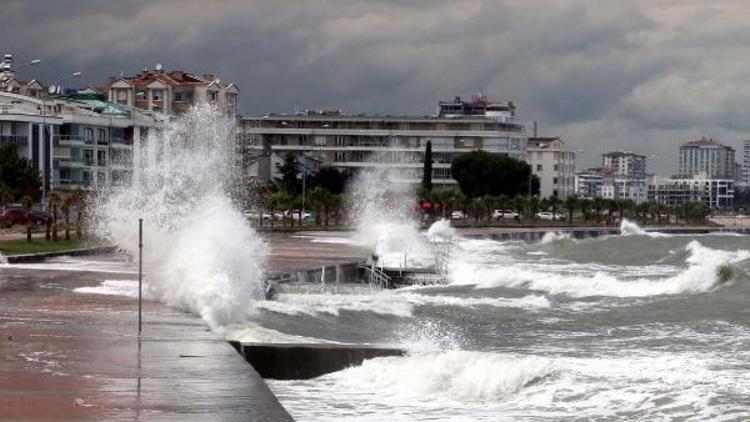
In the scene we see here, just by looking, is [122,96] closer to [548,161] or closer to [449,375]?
[548,161]

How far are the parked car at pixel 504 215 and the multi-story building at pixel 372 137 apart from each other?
2511 cm

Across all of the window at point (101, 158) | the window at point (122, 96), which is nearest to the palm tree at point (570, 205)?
the window at point (122, 96)

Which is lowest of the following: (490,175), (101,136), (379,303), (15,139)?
(379,303)

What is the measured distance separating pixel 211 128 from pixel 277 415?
49.9 m

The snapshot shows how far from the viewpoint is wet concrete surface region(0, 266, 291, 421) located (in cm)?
1293

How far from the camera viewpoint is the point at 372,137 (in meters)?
157

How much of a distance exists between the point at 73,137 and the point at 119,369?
265 ft

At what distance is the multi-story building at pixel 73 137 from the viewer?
88.8m

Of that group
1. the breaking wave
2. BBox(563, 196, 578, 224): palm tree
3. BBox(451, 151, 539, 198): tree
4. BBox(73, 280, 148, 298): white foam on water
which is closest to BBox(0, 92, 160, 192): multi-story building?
BBox(563, 196, 578, 224): palm tree

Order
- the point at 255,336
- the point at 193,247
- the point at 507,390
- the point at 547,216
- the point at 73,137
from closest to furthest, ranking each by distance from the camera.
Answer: the point at 507,390 < the point at 255,336 < the point at 193,247 < the point at 73,137 < the point at 547,216

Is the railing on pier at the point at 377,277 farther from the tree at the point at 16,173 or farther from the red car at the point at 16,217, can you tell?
the tree at the point at 16,173

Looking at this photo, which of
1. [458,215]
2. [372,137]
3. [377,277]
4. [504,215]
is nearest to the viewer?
[377,277]

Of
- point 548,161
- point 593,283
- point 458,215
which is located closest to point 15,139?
point 458,215

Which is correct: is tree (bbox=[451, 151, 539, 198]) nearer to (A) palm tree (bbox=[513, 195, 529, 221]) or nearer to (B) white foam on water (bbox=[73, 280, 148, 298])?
(A) palm tree (bbox=[513, 195, 529, 221])
